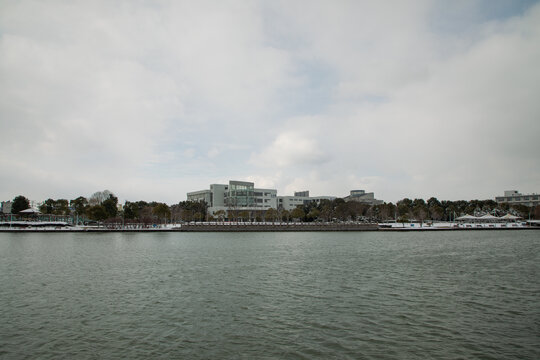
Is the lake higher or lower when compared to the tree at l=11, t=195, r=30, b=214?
lower

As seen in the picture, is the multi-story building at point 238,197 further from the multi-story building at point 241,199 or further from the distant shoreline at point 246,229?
the distant shoreline at point 246,229

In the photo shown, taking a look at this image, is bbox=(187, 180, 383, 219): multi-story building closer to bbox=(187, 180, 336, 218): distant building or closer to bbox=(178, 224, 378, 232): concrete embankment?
bbox=(187, 180, 336, 218): distant building

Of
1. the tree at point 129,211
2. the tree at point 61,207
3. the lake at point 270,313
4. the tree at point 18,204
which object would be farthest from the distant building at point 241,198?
the lake at point 270,313

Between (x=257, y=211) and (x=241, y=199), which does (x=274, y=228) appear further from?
(x=241, y=199)

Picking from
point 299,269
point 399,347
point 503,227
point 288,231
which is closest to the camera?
point 399,347

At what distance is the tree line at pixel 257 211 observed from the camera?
4911 inches

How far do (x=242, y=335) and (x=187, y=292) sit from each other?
8717 millimetres

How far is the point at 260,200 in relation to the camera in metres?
174

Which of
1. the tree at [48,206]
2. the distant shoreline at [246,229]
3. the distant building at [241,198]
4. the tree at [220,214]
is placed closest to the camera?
the distant shoreline at [246,229]

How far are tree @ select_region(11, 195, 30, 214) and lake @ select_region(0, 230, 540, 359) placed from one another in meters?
122

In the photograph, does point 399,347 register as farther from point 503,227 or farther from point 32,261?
point 503,227

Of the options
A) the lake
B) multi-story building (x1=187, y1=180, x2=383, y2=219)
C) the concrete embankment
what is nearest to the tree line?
multi-story building (x1=187, y1=180, x2=383, y2=219)

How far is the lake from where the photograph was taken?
12422mm

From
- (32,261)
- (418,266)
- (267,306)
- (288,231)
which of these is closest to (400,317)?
(267,306)
